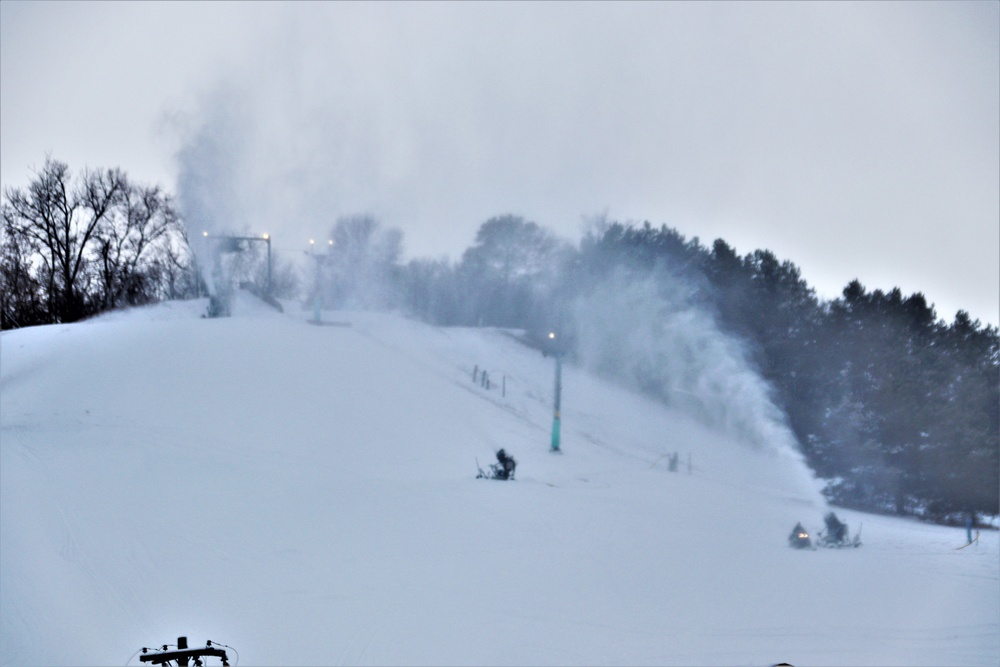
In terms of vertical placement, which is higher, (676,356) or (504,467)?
(676,356)

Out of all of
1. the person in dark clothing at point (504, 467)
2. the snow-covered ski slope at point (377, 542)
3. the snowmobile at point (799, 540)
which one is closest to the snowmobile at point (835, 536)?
the snow-covered ski slope at point (377, 542)

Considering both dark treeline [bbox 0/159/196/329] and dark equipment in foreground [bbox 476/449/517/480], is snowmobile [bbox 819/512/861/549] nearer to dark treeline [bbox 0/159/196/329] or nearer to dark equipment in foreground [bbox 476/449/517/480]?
dark equipment in foreground [bbox 476/449/517/480]

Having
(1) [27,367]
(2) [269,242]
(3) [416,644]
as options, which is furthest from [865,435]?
(2) [269,242]

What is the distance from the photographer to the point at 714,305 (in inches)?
1198

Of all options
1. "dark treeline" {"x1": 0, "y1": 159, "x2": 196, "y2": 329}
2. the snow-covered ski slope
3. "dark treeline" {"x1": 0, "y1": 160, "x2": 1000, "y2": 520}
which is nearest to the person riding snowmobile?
the snow-covered ski slope

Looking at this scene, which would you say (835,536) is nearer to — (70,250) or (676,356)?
(676,356)

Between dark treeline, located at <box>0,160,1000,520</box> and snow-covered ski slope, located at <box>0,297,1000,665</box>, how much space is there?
2.70 meters

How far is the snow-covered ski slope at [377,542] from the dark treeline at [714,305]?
270cm

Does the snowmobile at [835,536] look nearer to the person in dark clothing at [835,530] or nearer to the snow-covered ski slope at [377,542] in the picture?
the person in dark clothing at [835,530]

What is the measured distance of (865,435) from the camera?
2061 cm

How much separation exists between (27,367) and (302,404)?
7.56 meters

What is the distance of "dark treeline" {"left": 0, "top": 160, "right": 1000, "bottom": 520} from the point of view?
778 inches

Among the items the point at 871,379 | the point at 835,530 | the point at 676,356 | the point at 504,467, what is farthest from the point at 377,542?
the point at 676,356

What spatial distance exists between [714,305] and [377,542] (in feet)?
78.8
